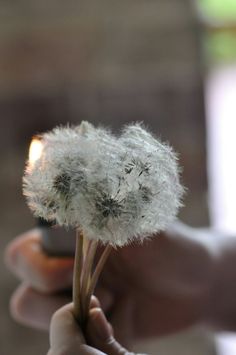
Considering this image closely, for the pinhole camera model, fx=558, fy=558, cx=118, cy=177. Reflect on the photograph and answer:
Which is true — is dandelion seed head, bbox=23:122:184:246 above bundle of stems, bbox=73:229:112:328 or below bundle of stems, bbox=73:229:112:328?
above

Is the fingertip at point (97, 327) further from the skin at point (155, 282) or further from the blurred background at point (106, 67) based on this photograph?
the blurred background at point (106, 67)

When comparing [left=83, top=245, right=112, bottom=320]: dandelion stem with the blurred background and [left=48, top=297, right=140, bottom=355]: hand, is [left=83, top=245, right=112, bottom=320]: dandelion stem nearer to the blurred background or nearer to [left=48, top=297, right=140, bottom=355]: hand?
[left=48, top=297, right=140, bottom=355]: hand

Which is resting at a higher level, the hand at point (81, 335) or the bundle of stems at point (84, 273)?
the bundle of stems at point (84, 273)

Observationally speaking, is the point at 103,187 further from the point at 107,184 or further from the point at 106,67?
the point at 106,67

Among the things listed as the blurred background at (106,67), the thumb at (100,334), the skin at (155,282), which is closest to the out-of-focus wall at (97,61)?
the blurred background at (106,67)

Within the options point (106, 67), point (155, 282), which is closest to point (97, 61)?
point (106, 67)

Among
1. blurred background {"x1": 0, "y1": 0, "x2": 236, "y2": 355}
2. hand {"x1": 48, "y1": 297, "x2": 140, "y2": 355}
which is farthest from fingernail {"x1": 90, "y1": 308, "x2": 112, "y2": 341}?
blurred background {"x1": 0, "y1": 0, "x2": 236, "y2": 355}

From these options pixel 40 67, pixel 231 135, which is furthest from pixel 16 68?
pixel 231 135
